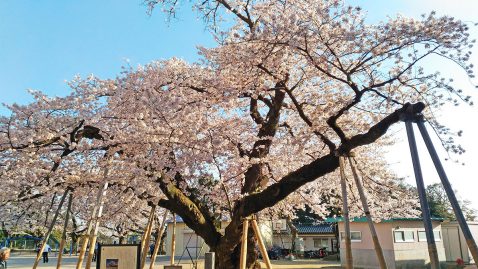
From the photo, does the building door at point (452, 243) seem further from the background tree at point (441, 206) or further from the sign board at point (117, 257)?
the sign board at point (117, 257)

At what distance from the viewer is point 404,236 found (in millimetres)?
19328

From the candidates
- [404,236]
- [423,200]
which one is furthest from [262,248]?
[404,236]

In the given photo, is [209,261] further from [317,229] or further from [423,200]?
[317,229]

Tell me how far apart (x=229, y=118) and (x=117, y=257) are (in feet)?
14.3

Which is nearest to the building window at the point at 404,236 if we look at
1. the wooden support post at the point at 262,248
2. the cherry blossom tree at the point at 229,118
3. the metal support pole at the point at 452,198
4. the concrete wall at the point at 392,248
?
the concrete wall at the point at 392,248

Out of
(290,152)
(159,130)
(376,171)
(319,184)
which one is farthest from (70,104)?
(376,171)

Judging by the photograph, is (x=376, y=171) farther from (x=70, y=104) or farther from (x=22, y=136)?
(x=22, y=136)

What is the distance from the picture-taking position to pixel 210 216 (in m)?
8.30

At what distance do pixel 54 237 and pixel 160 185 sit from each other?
46.0 meters

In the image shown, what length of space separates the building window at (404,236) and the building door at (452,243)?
10.5ft

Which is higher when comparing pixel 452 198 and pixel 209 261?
pixel 452 198

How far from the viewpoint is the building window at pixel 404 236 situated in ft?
62.0

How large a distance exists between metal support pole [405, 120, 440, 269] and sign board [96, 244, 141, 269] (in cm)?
472

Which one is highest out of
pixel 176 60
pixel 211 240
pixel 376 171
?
pixel 176 60
